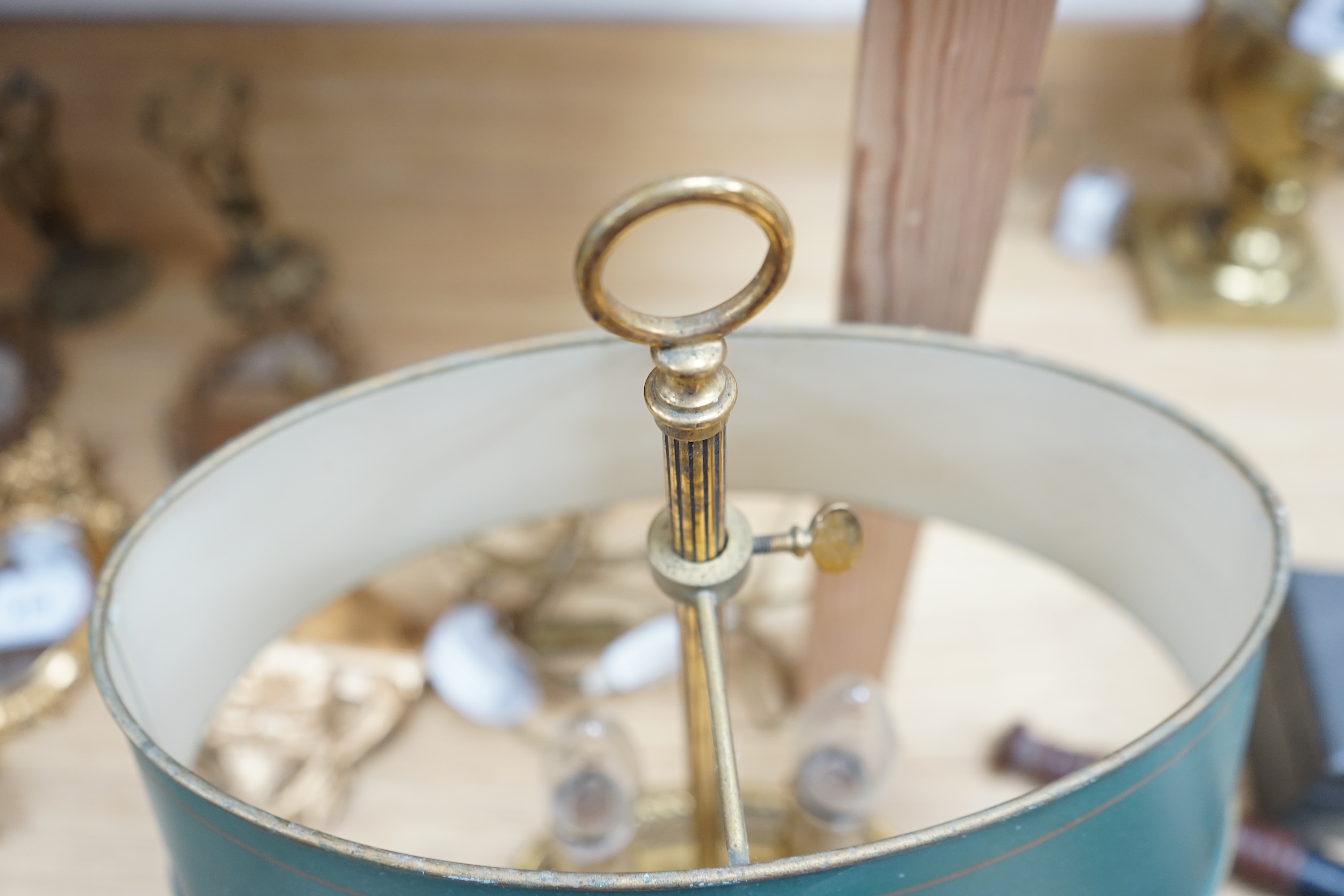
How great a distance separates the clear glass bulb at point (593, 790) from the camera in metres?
0.73

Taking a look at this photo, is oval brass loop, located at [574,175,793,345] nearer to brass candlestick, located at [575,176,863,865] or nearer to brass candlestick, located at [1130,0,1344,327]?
brass candlestick, located at [575,176,863,865]

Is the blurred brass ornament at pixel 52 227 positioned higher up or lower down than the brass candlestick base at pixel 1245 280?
higher up

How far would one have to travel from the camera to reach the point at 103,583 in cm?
37

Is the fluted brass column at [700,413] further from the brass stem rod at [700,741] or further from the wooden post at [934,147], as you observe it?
the wooden post at [934,147]

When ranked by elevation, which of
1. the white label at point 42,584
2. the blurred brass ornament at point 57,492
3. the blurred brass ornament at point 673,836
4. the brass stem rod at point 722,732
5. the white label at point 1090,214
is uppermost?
the white label at point 1090,214

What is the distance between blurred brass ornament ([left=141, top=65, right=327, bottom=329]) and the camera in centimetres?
98

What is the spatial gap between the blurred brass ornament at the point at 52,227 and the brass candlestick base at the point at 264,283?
0.12 m

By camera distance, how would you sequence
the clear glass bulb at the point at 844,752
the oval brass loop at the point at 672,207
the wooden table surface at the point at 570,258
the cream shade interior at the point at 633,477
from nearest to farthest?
1. the oval brass loop at the point at 672,207
2. the cream shade interior at the point at 633,477
3. the clear glass bulb at the point at 844,752
4. the wooden table surface at the point at 570,258

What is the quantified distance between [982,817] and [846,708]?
0.44m

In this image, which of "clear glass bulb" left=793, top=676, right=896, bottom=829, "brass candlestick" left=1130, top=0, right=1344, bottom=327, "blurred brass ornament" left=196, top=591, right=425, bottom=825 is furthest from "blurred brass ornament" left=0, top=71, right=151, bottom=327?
"brass candlestick" left=1130, top=0, right=1344, bottom=327

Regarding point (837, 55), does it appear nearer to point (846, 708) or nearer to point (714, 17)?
point (714, 17)

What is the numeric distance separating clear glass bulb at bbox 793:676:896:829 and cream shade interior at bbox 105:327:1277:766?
0.78ft

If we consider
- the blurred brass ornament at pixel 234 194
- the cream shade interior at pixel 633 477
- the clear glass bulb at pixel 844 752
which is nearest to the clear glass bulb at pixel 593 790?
the clear glass bulb at pixel 844 752

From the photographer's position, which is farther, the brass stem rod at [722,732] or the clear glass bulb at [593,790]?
the clear glass bulb at [593,790]
